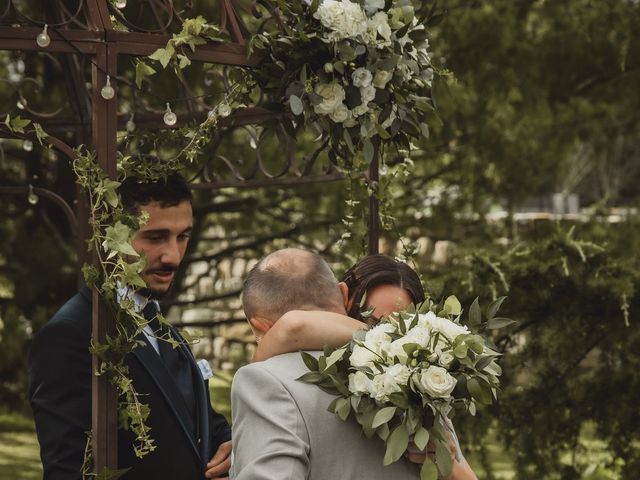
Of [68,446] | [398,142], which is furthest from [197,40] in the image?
[68,446]

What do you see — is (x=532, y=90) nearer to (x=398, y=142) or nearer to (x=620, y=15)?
(x=620, y=15)

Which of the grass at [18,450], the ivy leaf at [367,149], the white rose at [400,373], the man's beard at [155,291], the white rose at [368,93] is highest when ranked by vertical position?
the white rose at [368,93]

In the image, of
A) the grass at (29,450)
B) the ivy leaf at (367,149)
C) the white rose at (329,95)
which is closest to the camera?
the white rose at (329,95)

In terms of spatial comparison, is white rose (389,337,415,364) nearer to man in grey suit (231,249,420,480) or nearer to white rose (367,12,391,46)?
man in grey suit (231,249,420,480)

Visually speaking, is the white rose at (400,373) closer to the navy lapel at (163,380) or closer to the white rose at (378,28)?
the navy lapel at (163,380)

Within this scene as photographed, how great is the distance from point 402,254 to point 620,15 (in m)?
3.90

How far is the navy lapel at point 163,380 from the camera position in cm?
295

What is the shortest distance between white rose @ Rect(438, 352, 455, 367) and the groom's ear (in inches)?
16.2

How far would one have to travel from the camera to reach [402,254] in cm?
402

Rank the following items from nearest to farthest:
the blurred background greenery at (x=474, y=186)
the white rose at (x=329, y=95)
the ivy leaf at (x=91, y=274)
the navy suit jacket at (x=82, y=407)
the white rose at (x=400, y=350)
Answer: the white rose at (x=400, y=350), the ivy leaf at (x=91, y=274), the navy suit jacket at (x=82, y=407), the white rose at (x=329, y=95), the blurred background greenery at (x=474, y=186)

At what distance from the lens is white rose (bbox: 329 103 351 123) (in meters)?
2.92

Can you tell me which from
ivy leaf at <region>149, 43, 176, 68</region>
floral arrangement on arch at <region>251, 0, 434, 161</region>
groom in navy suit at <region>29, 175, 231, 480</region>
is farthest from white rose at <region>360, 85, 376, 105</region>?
groom in navy suit at <region>29, 175, 231, 480</region>

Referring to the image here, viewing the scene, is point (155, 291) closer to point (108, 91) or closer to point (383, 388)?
point (108, 91)

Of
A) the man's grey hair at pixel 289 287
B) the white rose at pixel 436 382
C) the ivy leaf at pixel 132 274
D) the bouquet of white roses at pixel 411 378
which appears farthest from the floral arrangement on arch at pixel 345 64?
the white rose at pixel 436 382
